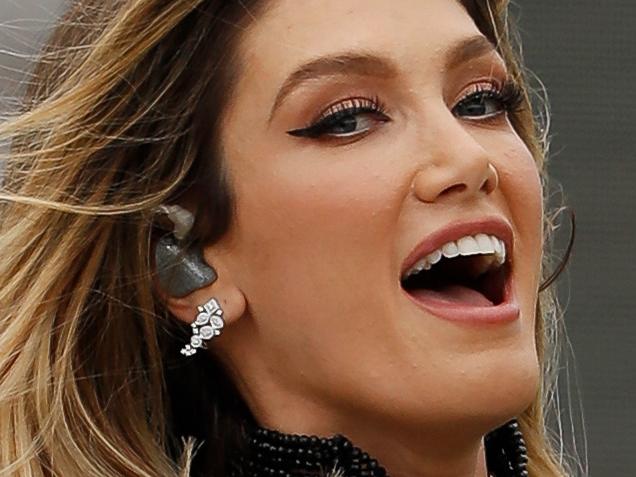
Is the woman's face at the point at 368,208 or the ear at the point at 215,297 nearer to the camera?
the woman's face at the point at 368,208

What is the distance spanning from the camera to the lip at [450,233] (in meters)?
1.84

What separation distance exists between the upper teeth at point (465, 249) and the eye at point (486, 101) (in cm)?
17

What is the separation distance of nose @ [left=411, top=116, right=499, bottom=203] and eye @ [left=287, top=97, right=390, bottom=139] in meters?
0.07

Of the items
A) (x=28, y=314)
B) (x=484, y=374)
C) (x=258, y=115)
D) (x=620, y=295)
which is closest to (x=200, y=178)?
(x=258, y=115)

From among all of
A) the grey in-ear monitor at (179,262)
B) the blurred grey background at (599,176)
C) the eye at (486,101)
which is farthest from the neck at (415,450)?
the blurred grey background at (599,176)

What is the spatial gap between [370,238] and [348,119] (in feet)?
0.51

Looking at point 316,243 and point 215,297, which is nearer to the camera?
point 316,243

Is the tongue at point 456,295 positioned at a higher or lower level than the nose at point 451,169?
lower

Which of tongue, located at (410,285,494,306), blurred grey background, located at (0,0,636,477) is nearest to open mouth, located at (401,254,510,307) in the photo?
tongue, located at (410,285,494,306)

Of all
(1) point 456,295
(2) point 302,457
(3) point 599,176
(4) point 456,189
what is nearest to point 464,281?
(1) point 456,295

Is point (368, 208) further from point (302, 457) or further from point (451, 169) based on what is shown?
point (302, 457)

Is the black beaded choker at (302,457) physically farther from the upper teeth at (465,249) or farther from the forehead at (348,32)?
the forehead at (348,32)

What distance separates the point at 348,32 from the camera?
6.28 feet

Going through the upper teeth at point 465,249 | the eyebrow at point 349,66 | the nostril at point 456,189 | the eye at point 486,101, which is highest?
the eye at point 486,101
